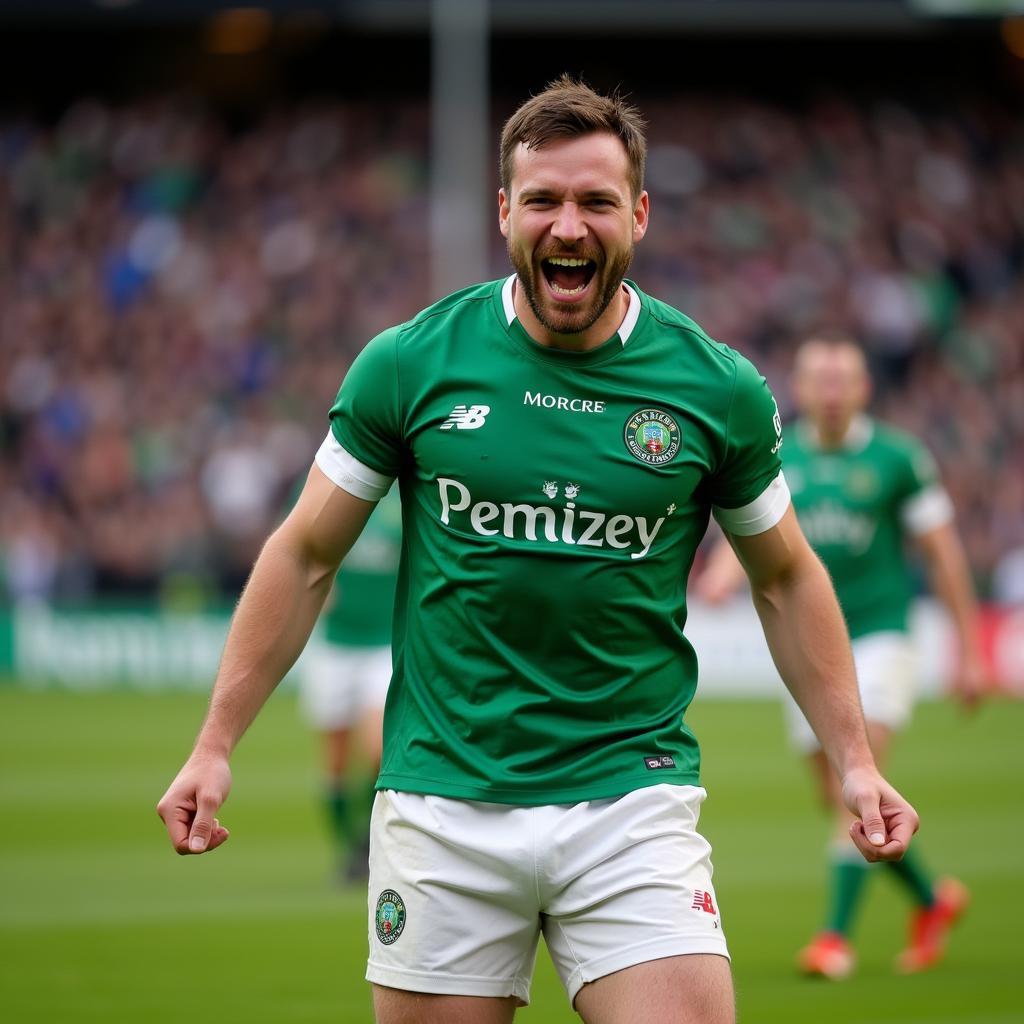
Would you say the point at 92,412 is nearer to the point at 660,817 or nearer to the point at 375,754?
the point at 375,754

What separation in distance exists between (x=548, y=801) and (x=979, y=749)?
14.0m

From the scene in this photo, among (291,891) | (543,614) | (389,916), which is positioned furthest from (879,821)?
(291,891)

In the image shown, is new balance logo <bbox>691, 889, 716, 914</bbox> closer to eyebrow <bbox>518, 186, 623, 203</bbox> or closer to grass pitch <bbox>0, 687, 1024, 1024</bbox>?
eyebrow <bbox>518, 186, 623, 203</bbox>

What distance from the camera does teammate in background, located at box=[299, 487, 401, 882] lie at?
11.0 metres

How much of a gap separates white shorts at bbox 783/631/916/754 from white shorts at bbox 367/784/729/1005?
15.9ft

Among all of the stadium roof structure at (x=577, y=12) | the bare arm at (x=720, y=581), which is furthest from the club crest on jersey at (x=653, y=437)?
the stadium roof structure at (x=577, y=12)

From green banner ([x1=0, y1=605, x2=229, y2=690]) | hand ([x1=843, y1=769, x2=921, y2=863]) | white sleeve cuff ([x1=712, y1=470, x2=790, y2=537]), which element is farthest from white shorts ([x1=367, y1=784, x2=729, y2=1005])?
green banner ([x1=0, y1=605, x2=229, y2=690])

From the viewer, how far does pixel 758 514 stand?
14.3ft

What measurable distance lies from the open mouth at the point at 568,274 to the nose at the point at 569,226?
58mm

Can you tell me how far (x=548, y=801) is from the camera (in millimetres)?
4078

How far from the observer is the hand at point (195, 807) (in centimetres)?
395

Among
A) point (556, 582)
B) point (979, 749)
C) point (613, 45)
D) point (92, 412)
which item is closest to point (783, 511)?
point (556, 582)

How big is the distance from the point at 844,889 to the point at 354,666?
3739mm

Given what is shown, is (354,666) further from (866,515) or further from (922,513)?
(922,513)
